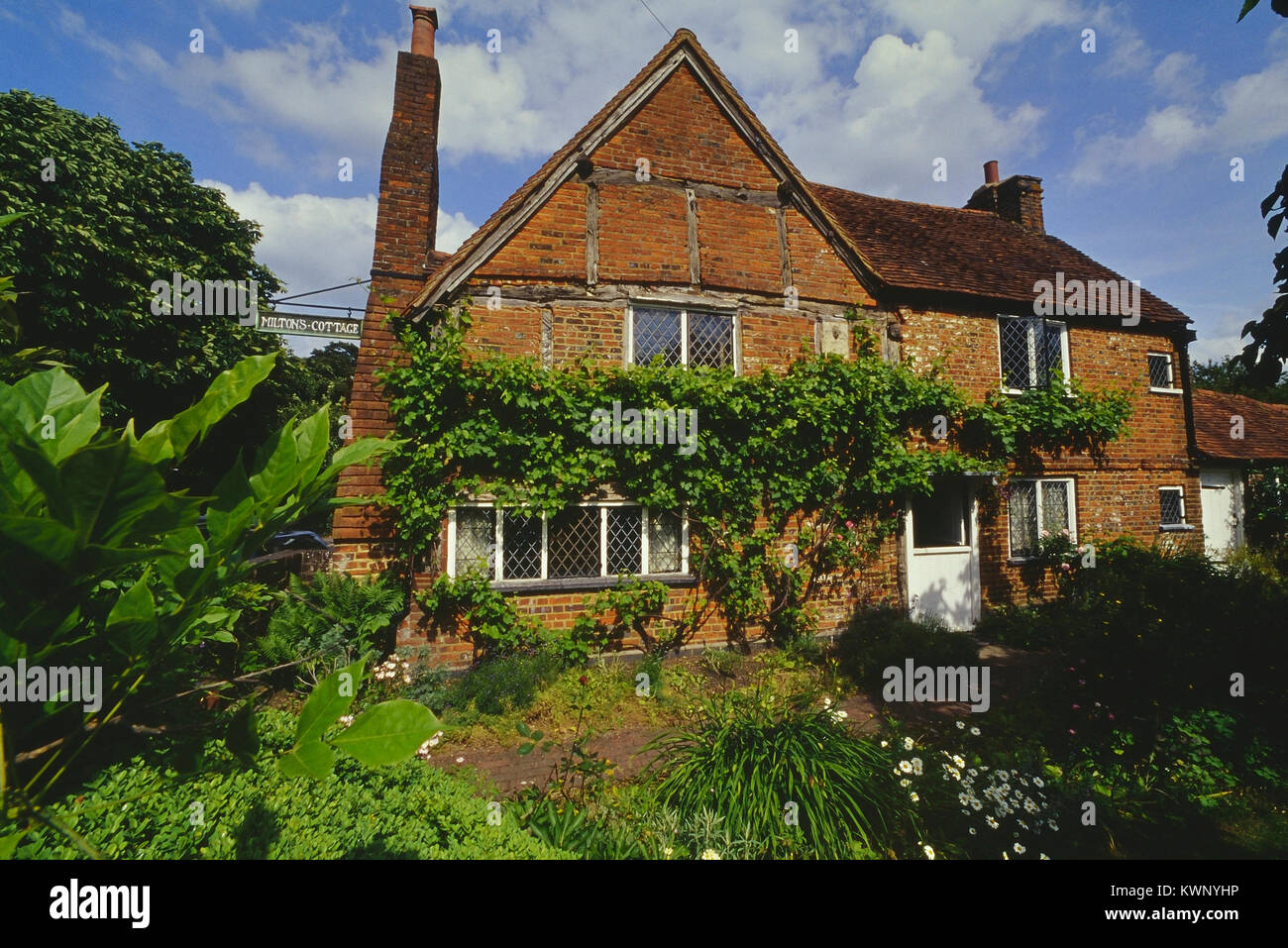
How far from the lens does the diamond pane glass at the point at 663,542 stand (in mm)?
7523

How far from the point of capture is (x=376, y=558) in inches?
265

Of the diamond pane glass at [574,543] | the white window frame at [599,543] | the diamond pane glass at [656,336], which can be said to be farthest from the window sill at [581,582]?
the diamond pane glass at [656,336]

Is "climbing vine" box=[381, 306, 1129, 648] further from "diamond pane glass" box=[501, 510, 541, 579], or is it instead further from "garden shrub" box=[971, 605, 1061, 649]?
"garden shrub" box=[971, 605, 1061, 649]

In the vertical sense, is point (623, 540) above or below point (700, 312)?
below

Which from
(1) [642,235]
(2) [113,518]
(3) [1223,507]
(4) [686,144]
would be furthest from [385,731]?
(3) [1223,507]

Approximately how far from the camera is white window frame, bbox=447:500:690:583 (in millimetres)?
6805

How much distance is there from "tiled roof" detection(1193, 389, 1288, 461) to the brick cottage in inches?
88.7

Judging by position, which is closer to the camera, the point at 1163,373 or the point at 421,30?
the point at 421,30

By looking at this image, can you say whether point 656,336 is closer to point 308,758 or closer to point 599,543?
point 599,543

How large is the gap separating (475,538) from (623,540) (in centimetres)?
196

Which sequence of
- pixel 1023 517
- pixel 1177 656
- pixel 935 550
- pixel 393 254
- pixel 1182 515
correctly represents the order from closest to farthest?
pixel 1177 656 → pixel 393 254 → pixel 935 550 → pixel 1023 517 → pixel 1182 515

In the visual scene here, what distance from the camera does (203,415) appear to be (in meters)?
0.75
